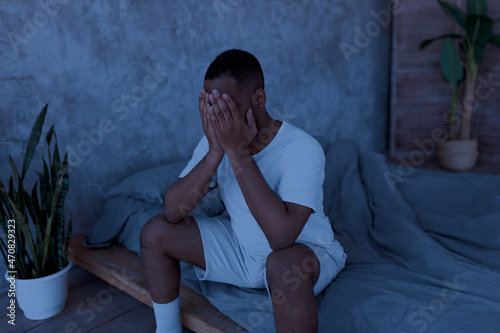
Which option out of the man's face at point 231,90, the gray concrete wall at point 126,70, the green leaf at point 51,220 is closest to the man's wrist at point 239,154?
the man's face at point 231,90

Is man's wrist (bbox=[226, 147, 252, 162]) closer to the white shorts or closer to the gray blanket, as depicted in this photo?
the white shorts

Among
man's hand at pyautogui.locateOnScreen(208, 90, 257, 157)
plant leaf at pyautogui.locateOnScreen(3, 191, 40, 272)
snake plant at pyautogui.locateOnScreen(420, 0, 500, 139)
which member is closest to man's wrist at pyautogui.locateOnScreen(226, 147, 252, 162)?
man's hand at pyautogui.locateOnScreen(208, 90, 257, 157)

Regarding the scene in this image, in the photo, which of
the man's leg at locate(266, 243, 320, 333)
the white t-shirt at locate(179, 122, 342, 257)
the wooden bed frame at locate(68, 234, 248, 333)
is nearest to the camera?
the man's leg at locate(266, 243, 320, 333)

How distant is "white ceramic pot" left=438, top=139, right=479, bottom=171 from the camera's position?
3.70 meters

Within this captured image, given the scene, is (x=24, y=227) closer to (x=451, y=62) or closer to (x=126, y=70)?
(x=126, y=70)

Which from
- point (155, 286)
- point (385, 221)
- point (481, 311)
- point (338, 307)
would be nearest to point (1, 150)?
point (155, 286)

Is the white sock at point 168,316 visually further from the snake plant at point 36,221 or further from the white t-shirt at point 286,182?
the snake plant at point 36,221

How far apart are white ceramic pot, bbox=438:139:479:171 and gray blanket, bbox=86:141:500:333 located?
5.12 ft

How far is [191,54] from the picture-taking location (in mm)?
2436

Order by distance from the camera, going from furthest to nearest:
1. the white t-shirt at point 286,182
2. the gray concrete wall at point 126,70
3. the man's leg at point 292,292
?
1. the gray concrete wall at point 126,70
2. the white t-shirt at point 286,182
3. the man's leg at point 292,292

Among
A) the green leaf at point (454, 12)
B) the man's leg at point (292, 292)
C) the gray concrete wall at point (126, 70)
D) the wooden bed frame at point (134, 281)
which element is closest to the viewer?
the man's leg at point (292, 292)

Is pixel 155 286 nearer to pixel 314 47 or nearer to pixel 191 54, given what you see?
pixel 191 54

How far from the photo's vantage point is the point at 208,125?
1.26 metres

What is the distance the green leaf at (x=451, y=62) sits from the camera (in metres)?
3.56
